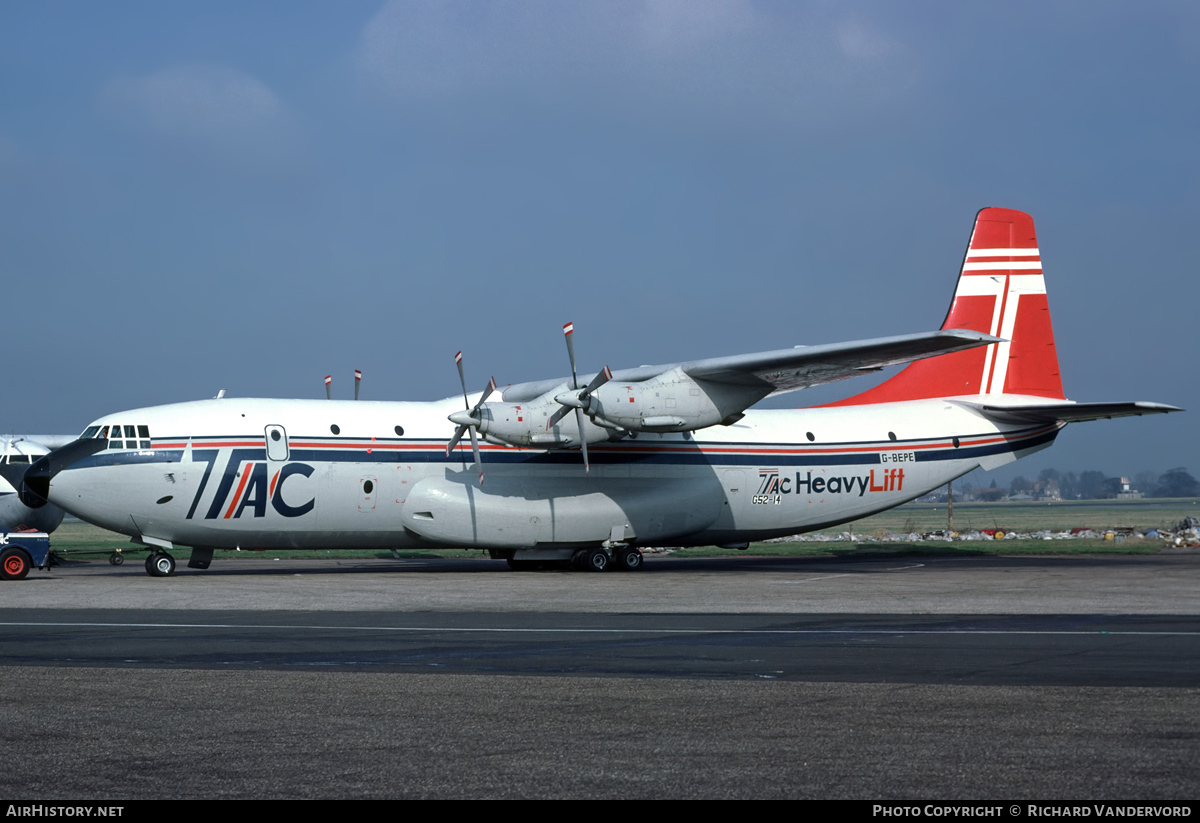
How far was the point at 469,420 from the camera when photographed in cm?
2717

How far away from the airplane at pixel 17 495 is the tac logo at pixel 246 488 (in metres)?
7.47

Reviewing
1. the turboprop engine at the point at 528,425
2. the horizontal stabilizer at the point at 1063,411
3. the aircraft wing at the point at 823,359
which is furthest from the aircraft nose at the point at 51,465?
the horizontal stabilizer at the point at 1063,411

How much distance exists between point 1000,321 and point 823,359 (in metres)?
10.7

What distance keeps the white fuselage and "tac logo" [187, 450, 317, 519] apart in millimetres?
32

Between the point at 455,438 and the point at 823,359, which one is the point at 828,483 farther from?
the point at 455,438

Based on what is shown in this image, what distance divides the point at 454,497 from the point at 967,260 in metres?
16.8

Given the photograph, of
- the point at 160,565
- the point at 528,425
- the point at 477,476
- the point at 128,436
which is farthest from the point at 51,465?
the point at 528,425

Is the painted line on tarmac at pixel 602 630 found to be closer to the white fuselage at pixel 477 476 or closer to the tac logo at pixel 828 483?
the white fuselage at pixel 477 476

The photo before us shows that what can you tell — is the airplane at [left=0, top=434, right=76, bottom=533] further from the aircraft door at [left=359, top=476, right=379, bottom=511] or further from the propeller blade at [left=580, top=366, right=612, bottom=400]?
the propeller blade at [left=580, top=366, right=612, bottom=400]

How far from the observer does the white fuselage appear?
26469 mm

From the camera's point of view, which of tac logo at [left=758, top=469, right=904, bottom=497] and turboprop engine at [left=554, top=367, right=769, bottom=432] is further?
tac logo at [left=758, top=469, right=904, bottom=497]

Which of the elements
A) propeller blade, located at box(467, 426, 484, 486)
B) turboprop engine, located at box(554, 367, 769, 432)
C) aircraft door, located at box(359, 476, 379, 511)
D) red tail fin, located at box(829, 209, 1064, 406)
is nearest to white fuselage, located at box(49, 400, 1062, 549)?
aircraft door, located at box(359, 476, 379, 511)
